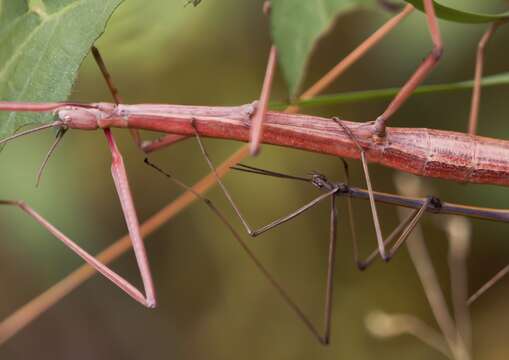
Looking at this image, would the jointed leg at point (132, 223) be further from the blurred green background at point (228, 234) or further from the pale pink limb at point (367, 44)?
the blurred green background at point (228, 234)

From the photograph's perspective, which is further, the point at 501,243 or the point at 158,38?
the point at 501,243

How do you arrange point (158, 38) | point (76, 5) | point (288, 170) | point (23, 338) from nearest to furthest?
1. point (76, 5)
2. point (158, 38)
3. point (288, 170)
4. point (23, 338)

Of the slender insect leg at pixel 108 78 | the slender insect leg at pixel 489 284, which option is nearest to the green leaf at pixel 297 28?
the slender insect leg at pixel 108 78

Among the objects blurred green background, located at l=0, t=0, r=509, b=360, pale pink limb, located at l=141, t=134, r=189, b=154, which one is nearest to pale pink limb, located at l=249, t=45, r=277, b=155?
pale pink limb, located at l=141, t=134, r=189, b=154

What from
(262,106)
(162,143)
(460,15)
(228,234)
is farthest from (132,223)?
(228,234)

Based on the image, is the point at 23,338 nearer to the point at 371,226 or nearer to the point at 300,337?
the point at 300,337

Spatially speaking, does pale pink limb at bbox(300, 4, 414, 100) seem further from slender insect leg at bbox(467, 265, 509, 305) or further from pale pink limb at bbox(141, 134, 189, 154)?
slender insect leg at bbox(467, 265, 509, 305)

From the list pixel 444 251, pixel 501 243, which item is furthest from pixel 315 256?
pixel 501 243
